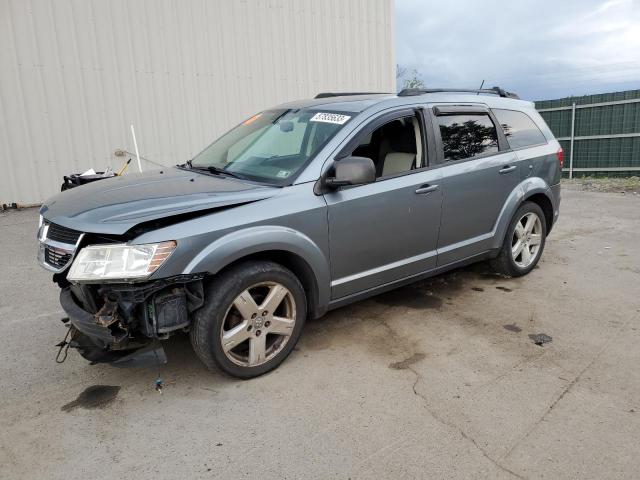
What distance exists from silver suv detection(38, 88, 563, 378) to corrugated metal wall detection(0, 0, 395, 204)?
20.8 ft

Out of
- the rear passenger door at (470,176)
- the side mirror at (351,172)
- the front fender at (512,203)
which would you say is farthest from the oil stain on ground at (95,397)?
the front fender at (512,203)

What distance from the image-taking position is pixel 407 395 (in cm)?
308

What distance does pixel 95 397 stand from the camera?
3.12m

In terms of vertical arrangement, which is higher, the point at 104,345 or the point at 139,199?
the point at 139,199

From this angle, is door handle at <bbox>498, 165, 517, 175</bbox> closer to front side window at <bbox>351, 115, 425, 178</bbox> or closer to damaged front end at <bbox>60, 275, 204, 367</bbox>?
front side window at <bbox>351, 115, 425, 178</bbox>

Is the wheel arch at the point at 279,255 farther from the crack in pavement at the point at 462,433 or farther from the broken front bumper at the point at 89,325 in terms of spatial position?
the crack in pavement at the point at 462,433

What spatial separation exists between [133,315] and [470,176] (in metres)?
2.97

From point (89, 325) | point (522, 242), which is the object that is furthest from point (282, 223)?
point (522, 242)

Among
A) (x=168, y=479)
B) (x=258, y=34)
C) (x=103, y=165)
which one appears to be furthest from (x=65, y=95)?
(x=168, y=479)

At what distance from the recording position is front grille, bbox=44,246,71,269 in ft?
9.96

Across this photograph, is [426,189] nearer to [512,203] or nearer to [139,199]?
[512,203]

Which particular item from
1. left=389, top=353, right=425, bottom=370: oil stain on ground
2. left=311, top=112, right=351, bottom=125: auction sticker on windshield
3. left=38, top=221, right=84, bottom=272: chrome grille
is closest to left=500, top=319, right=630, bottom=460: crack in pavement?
left=389, top=353, right=425, bottom=370: oil stain on ground

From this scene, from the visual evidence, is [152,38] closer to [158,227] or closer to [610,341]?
[158,227]

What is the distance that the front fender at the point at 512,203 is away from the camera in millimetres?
4754
